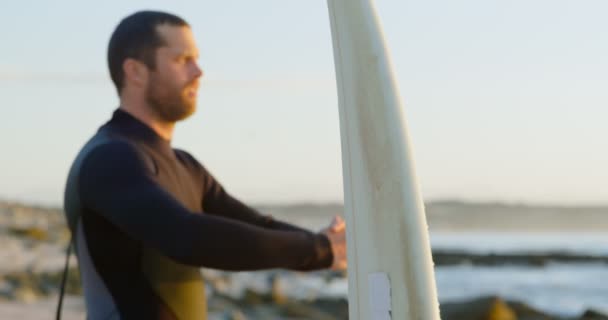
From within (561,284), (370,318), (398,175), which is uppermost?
(561,284)

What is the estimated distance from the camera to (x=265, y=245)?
2.11 meters

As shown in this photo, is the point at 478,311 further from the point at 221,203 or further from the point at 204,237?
the point at 204,237

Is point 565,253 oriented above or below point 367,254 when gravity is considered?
above

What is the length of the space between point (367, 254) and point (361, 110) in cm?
27

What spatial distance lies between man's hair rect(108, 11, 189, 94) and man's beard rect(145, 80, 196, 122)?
0.20ft

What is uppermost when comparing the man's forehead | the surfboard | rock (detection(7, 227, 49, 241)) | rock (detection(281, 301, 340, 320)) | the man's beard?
rock (detection(7, 227, 49, 241))

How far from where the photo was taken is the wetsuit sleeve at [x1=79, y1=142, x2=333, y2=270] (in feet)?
6.93

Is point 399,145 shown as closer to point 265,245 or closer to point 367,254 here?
point 367,254

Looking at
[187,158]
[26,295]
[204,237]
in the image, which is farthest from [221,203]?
[26,295]

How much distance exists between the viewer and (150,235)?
7.13 ft

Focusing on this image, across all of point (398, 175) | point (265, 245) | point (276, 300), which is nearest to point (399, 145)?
point (398, 175)

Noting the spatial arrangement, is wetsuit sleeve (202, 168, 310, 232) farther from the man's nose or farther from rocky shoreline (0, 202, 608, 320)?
rocky shoreline (0, 202, 608, 320)

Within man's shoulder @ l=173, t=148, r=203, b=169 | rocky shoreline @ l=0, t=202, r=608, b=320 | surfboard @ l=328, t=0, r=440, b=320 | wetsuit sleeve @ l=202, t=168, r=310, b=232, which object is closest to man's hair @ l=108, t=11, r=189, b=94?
man's shoulder @ l=173, t=148, r=203, b=169

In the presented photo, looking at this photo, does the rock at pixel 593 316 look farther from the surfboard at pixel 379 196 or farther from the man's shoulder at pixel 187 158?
the surfboard at pixel 379 196
